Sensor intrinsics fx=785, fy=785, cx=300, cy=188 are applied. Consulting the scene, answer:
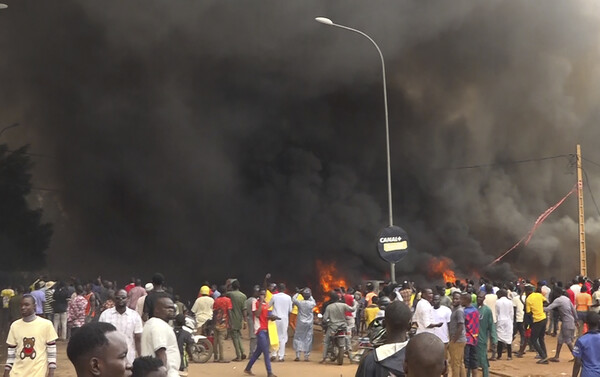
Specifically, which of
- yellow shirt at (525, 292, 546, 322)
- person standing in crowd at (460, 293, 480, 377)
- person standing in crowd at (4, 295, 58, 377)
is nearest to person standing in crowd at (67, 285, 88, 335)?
person standing in crowd at (460, 293, 480, 377)

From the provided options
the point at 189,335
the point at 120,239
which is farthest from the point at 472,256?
the point at 189,335

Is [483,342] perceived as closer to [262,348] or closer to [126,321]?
[262,348]

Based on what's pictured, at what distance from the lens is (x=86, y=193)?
108 feet

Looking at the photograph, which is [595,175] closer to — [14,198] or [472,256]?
[472,256]

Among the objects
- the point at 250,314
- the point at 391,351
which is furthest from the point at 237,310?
the point at 391,351

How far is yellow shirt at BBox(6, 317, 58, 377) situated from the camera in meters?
6.57

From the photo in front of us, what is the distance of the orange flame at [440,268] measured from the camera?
32194 mm

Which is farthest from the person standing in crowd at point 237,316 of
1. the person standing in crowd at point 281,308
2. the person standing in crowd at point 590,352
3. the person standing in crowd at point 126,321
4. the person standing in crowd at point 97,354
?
the person standing in crowd at point 97,354

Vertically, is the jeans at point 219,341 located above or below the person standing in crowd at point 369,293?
below

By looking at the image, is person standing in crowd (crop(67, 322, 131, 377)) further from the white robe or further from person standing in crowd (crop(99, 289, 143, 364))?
the white robe

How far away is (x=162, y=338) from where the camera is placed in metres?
6.15

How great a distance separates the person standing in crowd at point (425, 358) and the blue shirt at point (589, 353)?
4.25 metres

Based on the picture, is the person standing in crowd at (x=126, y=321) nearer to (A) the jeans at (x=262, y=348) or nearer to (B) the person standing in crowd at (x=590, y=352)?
(B) the person standing in crowd at (x=590, y=352)

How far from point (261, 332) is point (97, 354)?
1069 centimetres
